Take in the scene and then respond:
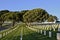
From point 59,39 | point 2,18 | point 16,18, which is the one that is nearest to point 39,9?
point 16,18

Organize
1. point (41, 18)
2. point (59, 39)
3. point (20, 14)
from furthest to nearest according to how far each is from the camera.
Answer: point (20, 14), point (41, 18), point (59, 39)

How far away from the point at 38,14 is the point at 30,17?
165 inches

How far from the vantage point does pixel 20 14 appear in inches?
5049

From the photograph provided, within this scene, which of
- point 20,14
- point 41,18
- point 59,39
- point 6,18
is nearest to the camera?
point 59,39

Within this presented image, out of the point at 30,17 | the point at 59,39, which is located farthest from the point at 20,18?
the point at 59,39

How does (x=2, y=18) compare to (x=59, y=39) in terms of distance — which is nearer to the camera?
(x=59, y=39)

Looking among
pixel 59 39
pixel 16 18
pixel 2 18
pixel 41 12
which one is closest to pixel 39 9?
pixel 41 12

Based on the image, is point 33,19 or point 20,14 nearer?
point 33,19

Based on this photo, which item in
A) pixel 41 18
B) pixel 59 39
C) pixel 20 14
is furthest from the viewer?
pixel 20 14

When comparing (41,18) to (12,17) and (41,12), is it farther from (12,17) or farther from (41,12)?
(12,17)

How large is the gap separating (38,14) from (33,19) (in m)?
3.40

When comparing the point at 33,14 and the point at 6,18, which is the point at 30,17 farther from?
the point at 6,18

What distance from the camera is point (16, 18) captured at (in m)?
118

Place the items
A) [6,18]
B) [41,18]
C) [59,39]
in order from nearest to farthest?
[59,39]
[41,18]
[6,18]
